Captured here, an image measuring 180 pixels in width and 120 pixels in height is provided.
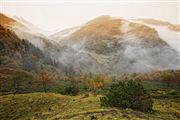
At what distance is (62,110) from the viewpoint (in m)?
110

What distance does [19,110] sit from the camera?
121625 mm

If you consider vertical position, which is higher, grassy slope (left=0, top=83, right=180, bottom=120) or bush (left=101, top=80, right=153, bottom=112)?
bush (left=101, top=80, right=153, bottom=112)

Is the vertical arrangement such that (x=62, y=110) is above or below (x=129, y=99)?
below

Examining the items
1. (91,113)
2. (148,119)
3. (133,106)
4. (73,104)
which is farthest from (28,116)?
(148,119)

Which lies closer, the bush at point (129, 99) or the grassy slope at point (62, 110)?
the grassy slope at point (62, 110)

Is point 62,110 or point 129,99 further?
point 62,110

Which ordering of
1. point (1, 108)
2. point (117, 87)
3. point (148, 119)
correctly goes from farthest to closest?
1. point (1, 108)
2. point (117, 87)
3. point (148, 119)

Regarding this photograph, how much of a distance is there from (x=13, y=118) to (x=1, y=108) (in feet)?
52.6

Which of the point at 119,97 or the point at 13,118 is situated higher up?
the point at 119,97

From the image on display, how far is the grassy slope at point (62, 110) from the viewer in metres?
89.9

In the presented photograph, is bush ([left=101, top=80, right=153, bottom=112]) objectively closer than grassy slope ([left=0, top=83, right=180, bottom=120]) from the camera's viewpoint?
No

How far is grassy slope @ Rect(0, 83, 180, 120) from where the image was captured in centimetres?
8994

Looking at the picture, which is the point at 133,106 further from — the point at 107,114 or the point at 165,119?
the point at 107,114

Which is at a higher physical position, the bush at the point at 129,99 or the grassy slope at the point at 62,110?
the bush at the point at 129,99
